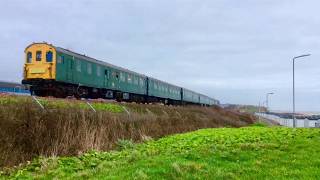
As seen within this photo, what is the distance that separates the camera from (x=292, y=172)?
9.88 metres

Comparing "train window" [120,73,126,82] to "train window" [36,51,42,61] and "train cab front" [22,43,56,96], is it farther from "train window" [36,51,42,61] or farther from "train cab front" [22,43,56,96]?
"train window" [36,51,42,61]

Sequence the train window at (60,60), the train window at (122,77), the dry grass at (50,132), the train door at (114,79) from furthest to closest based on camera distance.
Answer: the train window at (122,77) < the train door at (114,79) < the train window at (60,60) < the dry grass at (50,132)

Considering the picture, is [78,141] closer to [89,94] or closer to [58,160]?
[58,160]

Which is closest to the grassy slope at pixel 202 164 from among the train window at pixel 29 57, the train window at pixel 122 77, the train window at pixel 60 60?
the train window at pixel 60 60

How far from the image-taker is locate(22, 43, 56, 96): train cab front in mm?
27688

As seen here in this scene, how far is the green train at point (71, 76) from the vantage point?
2783 centimetres

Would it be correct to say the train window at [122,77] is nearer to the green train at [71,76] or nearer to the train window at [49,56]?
the green train at [71,76]

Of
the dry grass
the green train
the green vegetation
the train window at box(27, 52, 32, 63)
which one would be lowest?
the dry grass

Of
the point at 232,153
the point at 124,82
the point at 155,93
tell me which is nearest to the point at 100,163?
the point at 232,153

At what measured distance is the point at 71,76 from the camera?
2939cm

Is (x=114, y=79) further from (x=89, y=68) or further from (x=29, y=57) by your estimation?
(x=29, y=57)

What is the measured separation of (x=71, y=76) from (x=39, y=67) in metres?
2.17

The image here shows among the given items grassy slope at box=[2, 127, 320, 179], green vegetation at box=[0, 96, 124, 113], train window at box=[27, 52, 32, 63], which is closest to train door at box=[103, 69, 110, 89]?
train window at box=[27, 52, 32, 63]

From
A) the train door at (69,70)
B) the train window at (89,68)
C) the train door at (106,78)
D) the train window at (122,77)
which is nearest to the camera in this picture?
the train door at (69,70)
